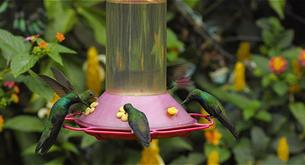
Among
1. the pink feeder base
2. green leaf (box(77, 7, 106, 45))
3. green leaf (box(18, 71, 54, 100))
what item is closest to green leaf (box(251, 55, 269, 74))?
green leaf (box(77, 7, 106, 45))

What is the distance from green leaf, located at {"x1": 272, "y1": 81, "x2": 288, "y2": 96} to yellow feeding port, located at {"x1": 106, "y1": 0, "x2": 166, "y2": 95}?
1679 mm

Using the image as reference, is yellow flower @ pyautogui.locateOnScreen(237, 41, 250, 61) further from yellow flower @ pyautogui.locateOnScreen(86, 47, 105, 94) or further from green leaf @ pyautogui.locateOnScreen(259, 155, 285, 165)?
yellow flower @ pyautogui.locateOnScreen(86, 47, 105, 94)

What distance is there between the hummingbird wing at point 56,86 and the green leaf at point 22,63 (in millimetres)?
469

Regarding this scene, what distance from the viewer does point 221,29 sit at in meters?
4.88

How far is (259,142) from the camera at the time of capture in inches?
167

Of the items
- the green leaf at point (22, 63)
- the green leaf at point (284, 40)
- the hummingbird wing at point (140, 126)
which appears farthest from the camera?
the green leaf at point (284, 40)

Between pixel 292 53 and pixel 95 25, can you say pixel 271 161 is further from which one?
pixel 95 25

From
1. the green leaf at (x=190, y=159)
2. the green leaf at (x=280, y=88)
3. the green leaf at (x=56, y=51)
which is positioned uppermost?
the green leaf at (x=56, y=51)

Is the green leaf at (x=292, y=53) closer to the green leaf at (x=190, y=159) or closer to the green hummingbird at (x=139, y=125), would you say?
the green leaf at (x=190, y=159)

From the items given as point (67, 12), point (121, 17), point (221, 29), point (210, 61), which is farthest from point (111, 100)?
point (221, 29)

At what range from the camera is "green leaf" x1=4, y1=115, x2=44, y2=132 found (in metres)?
3.92

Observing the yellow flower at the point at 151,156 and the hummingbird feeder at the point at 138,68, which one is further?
the yellow flower at the point at 151,156

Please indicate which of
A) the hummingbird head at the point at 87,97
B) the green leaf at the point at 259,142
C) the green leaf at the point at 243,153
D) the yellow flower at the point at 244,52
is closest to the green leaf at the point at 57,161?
the green leaf at the point at 243,153

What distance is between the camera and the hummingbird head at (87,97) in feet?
7.83
